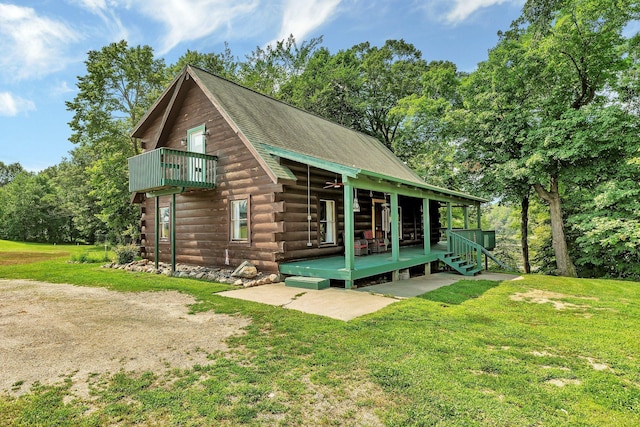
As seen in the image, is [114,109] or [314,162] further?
[114,109]

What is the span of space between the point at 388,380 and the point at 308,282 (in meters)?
5.40

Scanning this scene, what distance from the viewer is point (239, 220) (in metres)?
11.4

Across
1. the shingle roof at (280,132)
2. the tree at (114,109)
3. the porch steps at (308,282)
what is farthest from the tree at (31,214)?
the porch steps at (308,282)

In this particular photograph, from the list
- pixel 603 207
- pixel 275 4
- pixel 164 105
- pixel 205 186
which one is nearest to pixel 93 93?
pixel 164 105

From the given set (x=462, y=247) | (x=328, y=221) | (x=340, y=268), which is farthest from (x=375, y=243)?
(x=340, y=268)

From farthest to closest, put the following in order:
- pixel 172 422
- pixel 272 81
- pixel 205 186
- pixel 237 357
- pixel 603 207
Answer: pixel 272 81 < pixel 603 207 < pixel 205 186 < pixel 237 357 < pixel 172 422

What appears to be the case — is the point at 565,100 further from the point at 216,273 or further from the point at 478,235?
the point at 216,273

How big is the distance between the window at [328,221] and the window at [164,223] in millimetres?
7218

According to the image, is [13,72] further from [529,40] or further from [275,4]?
[529,40]

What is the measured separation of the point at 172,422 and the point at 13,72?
24922 millimetres

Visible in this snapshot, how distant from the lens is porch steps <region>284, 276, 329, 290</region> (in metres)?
8.62

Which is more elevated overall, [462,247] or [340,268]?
[462,247]

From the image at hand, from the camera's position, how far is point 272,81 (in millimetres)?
30906

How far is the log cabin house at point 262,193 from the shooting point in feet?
32.9
